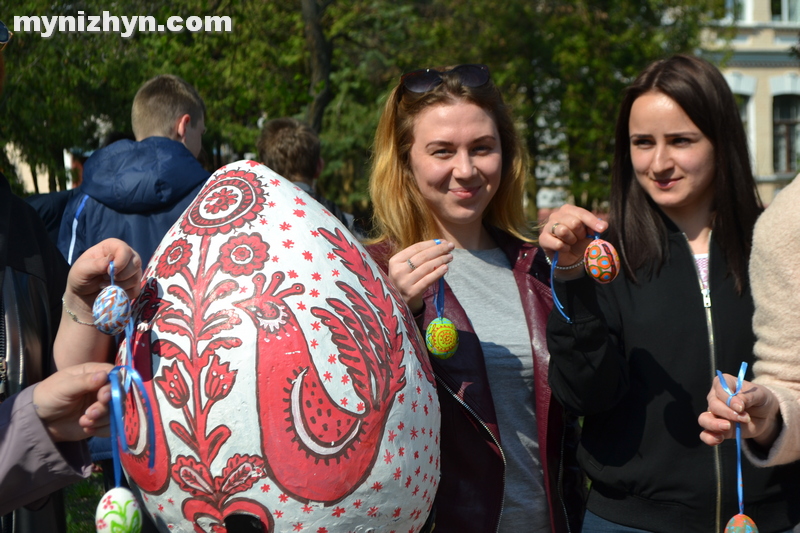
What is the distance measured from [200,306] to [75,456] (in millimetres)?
443

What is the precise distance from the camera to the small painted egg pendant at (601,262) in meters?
2.03

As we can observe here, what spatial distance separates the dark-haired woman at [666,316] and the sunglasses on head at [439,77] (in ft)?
1.51

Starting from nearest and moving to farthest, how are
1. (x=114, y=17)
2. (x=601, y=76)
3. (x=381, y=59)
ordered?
(x=114, y=17) < (x=381, y=59) < (x=601, y=76)

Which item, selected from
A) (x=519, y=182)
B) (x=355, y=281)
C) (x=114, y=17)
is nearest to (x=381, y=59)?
(x=114, y=17)

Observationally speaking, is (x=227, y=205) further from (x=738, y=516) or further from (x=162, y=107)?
(x=162, y=107)

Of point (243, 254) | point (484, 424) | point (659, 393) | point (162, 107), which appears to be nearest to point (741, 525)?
point (659, 393)

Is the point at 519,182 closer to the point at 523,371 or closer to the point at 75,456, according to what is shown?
the point at 523,371

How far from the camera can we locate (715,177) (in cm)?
250

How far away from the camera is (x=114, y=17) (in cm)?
746

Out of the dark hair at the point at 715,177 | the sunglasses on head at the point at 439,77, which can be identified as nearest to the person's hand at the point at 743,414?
the dark hair at the point at 715,177

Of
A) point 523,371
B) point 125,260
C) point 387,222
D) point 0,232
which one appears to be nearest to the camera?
point 125,260

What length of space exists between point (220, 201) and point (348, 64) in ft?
39.5

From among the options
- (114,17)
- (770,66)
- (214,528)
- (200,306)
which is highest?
(770,66)

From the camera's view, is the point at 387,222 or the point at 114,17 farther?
the point at 114,17
